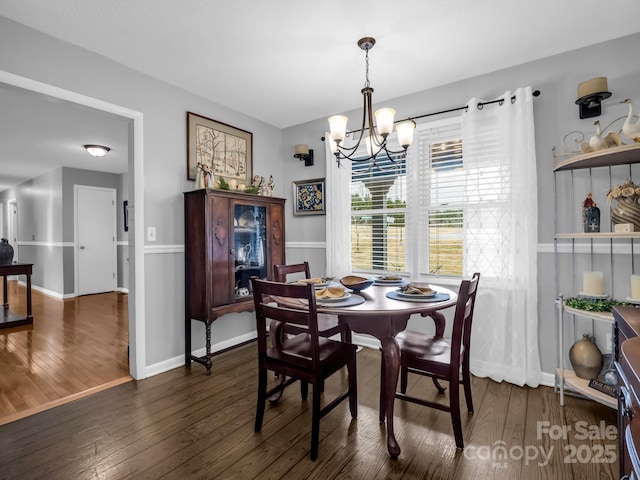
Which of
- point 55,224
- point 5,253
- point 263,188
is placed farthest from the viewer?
point 55,224

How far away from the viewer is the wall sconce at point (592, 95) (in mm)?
2131

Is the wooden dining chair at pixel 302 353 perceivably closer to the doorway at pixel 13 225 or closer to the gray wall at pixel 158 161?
the gray wall at pixel 158 161

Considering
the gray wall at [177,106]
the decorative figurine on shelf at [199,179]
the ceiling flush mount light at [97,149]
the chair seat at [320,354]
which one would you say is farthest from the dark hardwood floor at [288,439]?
the ceiling flush mount light at [97,149]

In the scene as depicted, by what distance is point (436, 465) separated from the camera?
62.5 inches

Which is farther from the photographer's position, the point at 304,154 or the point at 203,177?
the point at 304,154

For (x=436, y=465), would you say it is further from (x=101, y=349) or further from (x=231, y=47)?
(x=101, y=349)

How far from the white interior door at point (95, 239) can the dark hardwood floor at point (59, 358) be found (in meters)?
1.24

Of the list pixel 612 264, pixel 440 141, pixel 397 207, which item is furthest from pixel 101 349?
pixel 612 264

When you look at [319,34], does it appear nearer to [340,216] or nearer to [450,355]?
[340,216]

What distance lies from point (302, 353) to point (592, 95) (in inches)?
98.8

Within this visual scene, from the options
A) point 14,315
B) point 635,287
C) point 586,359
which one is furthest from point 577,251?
point 14,315

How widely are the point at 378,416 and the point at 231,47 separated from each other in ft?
8.74

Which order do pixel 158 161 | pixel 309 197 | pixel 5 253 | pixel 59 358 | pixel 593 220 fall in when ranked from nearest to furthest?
pixel 593 220, pixel 158 161, pixel 59 358, pixel 309 197, pixel 5 253

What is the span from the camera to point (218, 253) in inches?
110
